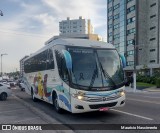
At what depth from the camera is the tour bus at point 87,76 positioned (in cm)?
1077

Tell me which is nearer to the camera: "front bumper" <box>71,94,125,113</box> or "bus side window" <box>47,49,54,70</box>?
"front bumper" <box>71,94,125,113</box>

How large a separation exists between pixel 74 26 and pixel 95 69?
447 ft

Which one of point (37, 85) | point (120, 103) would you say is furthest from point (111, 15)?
point (120, 103)

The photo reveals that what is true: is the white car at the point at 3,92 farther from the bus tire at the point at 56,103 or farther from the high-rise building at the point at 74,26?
the high-rise building at the point at 74,26

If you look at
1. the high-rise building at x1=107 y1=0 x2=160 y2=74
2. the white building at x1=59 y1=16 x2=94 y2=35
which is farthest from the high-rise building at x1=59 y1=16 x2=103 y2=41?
the high-rise building at x1=107 y1=0 x2=160 y2=74

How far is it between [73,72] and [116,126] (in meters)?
2.80

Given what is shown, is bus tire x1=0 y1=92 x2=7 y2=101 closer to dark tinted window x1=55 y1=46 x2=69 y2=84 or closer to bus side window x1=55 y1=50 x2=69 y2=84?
dark tinted window x1=55 y1=46 x2=69 y2=84

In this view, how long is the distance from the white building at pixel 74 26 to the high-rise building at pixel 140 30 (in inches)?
2089

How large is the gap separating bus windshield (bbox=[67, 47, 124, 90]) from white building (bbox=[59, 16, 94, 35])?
122 meters

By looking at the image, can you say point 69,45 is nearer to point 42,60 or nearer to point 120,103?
point 120,103

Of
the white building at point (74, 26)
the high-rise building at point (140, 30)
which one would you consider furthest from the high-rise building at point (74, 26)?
the high-rise building at point (140, 30)

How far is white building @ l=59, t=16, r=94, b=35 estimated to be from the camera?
136 m

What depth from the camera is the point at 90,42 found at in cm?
1234

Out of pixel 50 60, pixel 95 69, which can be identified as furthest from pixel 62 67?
pixel 50 60
